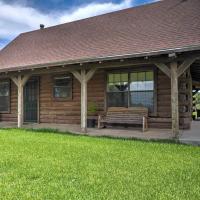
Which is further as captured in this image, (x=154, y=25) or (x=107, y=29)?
(x=107, y=29)

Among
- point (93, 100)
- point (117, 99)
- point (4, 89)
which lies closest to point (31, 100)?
point (4, 89)

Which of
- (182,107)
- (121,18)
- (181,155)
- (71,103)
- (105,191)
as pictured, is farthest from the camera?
(121,18)

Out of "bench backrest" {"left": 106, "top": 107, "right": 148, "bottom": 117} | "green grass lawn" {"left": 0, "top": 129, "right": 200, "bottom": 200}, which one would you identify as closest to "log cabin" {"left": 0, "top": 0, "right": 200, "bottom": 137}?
"bench backrest" {"left": 106, "top": 107, "right": 148, "bottom": 117}

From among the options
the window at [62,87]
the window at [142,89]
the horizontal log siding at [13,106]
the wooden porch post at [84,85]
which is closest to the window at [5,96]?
the horizontal log siding at [13,106]

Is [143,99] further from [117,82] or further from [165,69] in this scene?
[165,69]

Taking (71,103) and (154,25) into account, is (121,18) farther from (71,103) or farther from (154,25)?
(71,103)

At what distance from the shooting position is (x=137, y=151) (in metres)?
6.51

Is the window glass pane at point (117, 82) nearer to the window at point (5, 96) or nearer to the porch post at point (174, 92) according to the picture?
the porch post at point (174, 92)

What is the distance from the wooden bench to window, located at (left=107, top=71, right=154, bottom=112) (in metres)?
0.28

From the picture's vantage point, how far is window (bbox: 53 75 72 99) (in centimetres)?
1300

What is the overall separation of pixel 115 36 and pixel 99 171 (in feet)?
28.1

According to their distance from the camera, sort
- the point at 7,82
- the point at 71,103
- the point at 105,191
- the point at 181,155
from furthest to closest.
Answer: the point at 7,82
the point at 71,103
the point at 181,155
the point at 105,191

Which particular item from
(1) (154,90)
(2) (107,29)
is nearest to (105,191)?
(1) (154,90)

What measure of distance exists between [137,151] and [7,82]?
1051cm
